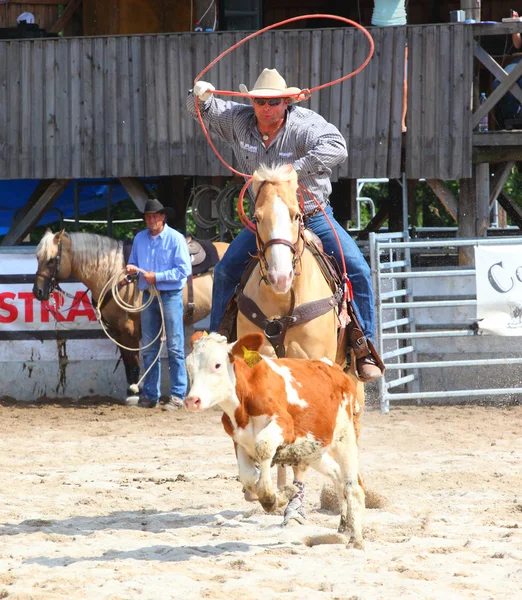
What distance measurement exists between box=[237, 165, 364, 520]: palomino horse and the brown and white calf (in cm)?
53

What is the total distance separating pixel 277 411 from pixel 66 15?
511 inches

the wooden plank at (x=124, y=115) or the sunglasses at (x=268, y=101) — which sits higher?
the wooden plank at (x=124, y=115)

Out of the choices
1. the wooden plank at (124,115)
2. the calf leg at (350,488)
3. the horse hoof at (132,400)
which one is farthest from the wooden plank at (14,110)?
the calf leg at (350,488)

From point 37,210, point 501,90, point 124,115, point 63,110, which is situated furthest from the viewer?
point 37,210

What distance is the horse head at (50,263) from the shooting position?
1263 cm

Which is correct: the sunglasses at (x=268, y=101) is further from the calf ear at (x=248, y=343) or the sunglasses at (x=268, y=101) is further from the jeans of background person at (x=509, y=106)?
the jeans of background person at (x=509, y=106)

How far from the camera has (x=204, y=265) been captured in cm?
1302

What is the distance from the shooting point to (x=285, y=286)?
594 centimetres

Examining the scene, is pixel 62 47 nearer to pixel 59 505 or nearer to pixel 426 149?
pixel 426 149

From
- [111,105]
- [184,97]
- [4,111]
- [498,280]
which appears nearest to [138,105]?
[111,105]

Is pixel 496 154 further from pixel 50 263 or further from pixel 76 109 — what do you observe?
pixel 50 263

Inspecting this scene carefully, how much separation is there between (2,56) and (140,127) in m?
2.23

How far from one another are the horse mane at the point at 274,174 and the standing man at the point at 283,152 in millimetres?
292

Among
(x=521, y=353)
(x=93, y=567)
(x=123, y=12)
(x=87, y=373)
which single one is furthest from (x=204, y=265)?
(x=93, y=567)
